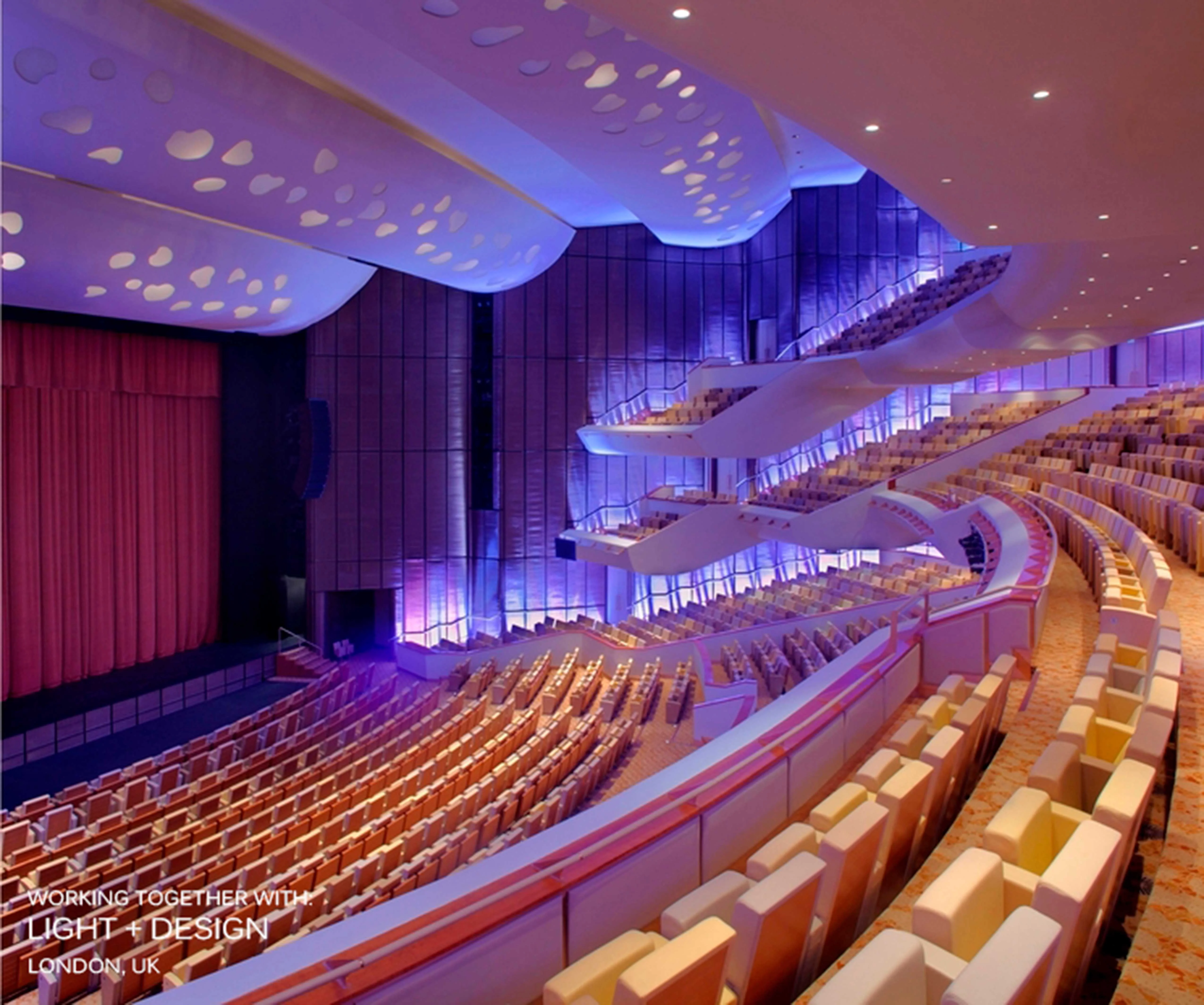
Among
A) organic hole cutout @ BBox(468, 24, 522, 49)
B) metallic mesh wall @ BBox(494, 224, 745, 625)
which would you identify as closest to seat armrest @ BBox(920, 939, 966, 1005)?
organic hole cutout @ BBox(468, 24, 522, 49)

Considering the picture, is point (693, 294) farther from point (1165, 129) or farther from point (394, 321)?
point (1165, 129)

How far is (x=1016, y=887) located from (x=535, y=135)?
7.77m

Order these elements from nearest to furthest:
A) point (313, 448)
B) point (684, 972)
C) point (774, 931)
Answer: point (684, 972)
point (774, 931)
point (313, 448)

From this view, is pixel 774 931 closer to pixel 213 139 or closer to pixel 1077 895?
pixel 1077 895

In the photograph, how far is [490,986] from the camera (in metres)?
1.77

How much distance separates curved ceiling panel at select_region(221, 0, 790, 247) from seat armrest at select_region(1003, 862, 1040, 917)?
541 centimetres

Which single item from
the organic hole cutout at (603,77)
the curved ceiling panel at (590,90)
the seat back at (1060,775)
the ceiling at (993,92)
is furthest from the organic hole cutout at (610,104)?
the seat back at (1060,775)

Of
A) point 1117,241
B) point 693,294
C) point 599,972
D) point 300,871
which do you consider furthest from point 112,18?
point 693,294

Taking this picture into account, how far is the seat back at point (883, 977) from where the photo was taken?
1.37m

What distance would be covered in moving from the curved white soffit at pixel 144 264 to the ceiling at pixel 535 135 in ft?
0.11

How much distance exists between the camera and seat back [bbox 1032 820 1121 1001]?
1581mm

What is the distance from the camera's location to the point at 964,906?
1719mm

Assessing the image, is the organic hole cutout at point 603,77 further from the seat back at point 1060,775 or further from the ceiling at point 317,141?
the seat back at point 1060,775

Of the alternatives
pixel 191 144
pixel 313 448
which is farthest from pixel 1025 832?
pixel 313 448
